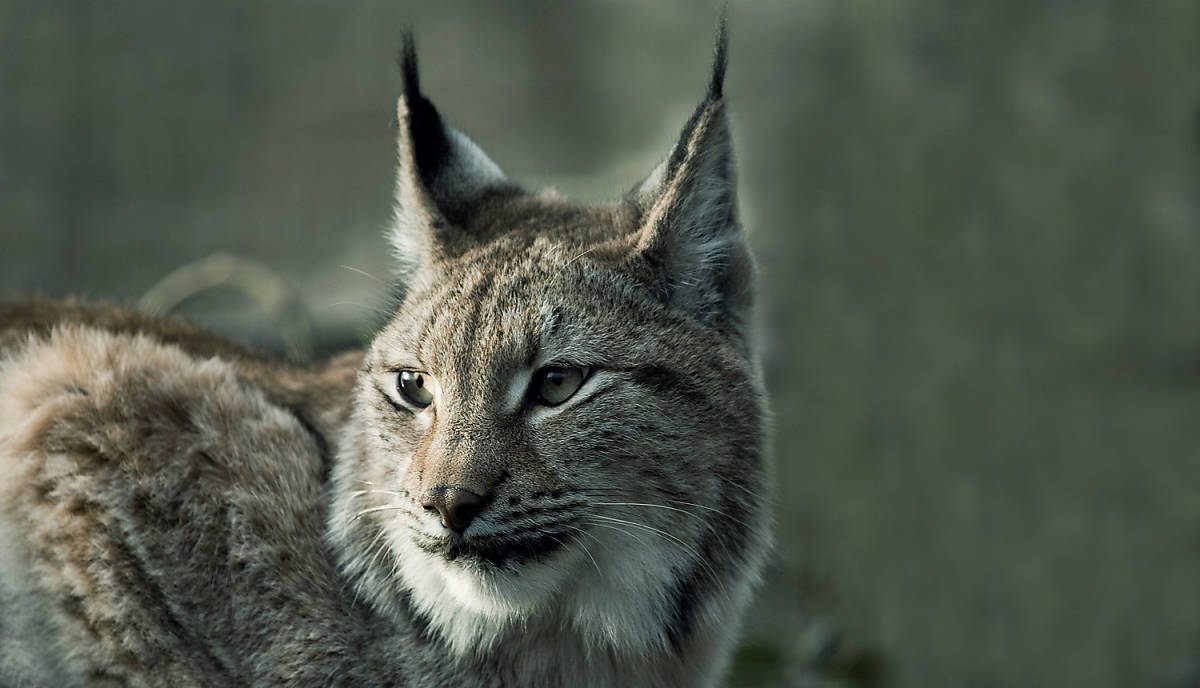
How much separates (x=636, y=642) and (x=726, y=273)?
4.48ft

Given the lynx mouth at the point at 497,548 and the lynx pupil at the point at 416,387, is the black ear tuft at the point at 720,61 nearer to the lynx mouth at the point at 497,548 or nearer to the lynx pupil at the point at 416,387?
the lynx pupil at the point at 416,387

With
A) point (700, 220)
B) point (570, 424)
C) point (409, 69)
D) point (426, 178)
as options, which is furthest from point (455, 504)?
point (409, 69)

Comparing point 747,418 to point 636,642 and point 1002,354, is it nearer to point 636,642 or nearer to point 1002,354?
point 636,642

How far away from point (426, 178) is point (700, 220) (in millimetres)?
1089

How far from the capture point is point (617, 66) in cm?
1273

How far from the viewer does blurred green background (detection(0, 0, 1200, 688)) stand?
277 inches

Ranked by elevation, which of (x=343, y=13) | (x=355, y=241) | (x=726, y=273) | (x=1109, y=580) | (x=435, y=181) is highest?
(x=343, y=13)

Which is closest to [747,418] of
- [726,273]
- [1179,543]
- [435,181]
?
[726,273]

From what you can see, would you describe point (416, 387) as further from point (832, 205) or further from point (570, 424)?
point (832, 205)

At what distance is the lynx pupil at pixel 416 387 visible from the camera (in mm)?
4320

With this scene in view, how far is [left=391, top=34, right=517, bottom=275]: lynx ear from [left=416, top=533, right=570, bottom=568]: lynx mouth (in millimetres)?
1222

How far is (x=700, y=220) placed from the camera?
4.51m

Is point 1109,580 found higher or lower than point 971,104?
lower

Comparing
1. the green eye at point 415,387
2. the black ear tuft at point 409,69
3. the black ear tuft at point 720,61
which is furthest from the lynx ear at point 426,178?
the black ear tuft at point 720,61
